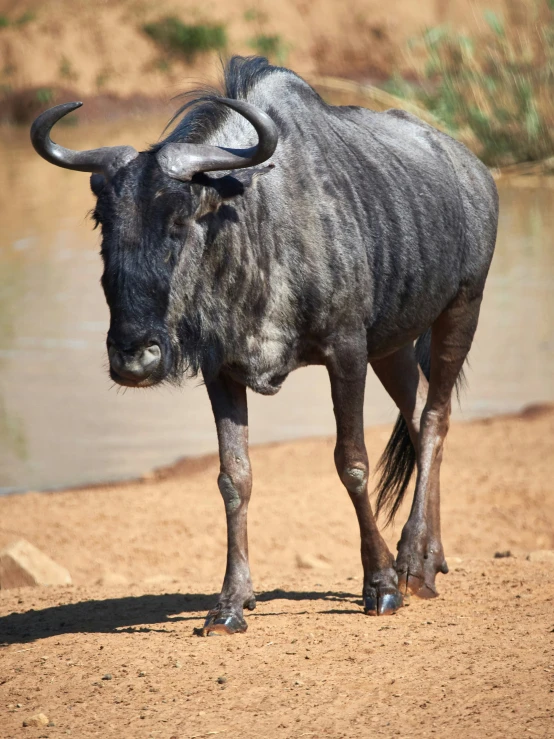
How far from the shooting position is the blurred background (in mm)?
10156

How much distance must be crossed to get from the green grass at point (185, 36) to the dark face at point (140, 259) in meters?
35.0

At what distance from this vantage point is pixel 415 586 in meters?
5.50

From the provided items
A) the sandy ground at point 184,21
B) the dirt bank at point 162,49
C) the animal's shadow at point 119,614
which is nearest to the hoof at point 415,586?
the animal's shadow at point 119,614

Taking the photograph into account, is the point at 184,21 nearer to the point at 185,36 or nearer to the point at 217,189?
the point at 185,36

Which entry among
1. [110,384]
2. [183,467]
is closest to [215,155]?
[183,467]

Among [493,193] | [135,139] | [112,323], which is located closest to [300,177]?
[112,323]

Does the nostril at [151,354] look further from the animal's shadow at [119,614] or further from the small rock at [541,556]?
the small rock at [541,556]

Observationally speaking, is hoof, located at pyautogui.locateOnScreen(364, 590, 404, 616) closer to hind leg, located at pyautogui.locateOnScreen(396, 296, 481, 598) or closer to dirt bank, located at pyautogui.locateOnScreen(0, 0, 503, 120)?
hind leg, located at pyautogui.locateOnScreen(396, 296, 481, 598)

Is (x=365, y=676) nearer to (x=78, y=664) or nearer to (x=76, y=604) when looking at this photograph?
(x=78, y=664)

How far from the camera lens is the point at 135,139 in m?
27.9

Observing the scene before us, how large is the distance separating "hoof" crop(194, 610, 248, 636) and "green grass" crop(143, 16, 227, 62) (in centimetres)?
→ 3513

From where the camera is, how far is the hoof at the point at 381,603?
5062 mm

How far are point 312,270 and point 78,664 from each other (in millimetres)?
1894

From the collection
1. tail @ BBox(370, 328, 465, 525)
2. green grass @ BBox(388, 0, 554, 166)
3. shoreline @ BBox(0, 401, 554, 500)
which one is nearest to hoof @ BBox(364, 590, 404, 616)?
tail @ BBox(370, 328, 465, 525)
